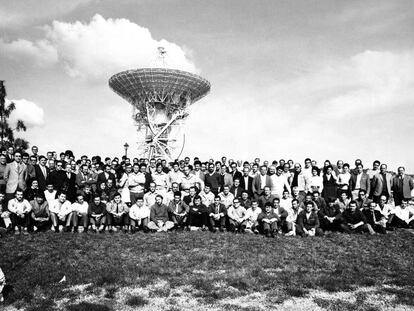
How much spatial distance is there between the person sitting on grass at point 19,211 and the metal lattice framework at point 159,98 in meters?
22.6

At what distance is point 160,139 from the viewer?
135ft

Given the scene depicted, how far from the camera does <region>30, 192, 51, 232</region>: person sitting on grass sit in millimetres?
12938

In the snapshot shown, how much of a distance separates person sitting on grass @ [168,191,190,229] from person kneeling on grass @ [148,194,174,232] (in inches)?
11.6

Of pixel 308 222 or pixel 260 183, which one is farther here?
pixel 260 183

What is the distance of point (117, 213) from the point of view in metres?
13.5

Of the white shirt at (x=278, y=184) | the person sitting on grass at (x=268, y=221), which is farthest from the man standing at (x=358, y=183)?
the person sitting on grass at (x=268, y=221)

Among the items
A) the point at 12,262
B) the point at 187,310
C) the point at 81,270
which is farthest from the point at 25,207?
the point at 187,310

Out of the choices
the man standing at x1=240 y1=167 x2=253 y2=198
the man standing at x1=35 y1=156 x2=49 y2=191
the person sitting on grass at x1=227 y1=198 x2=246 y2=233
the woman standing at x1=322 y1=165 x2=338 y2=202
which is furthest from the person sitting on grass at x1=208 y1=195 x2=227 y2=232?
the man standing at x1=35 y1=156 x2=49 y2=191

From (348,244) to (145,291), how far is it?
7062 mm

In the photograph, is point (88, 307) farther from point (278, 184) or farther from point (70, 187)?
point (278, 184)

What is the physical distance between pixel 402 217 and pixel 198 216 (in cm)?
758

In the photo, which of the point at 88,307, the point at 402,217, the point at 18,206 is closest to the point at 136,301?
the point at 88,307

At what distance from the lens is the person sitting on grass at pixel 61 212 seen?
13.1 m

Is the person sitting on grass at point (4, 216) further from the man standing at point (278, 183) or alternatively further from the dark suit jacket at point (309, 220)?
the dark suit jacket at point (309, 220)
